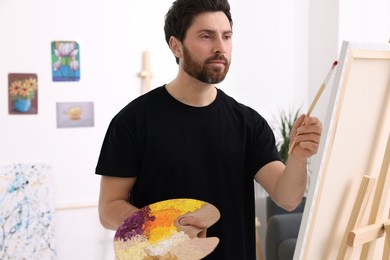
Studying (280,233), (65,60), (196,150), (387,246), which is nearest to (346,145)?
(387,246)

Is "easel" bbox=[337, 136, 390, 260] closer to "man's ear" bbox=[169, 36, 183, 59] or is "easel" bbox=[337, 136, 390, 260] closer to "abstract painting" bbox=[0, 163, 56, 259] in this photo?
"man's ear" bbox=[169, 36, 183, 59]

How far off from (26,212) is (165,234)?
224 centimetres

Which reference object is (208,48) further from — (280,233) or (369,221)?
(280,233)

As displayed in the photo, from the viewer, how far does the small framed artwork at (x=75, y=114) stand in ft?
11.2

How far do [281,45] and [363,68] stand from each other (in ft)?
9.96

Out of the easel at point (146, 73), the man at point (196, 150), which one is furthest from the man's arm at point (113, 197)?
the easel at point (146, 73)

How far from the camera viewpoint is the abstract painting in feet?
10.7

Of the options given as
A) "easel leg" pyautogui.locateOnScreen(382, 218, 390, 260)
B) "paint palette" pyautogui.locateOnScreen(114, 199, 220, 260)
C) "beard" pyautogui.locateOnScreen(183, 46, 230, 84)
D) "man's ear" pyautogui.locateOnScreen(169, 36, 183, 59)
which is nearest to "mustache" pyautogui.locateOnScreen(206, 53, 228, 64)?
"beard" pyautogui.locateOnScreen(183, 46, 230, 84)

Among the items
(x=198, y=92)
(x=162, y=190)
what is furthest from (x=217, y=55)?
(x=162, y=190)

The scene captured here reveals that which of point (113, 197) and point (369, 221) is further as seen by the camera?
point (113, 197)

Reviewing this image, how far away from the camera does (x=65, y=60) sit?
3396mm

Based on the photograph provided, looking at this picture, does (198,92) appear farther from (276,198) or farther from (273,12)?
(273,12)

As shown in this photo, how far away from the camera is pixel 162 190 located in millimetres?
1591

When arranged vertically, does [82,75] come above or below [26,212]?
above
